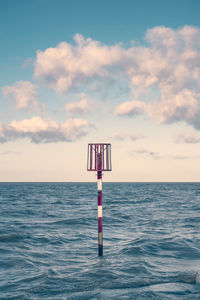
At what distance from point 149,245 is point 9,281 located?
892 centimetres

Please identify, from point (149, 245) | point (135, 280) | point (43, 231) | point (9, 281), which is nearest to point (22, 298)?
point (9, 281)

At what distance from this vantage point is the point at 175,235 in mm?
20172

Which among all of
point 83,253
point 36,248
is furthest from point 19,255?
point 83,253

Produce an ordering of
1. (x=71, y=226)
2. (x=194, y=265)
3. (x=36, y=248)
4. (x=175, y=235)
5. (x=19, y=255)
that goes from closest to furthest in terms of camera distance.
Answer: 1. (x=194, y=265)
2. (x=19, y=255)
3. (x=36, y=248)
4. (x=175, y=235)
5. (x=71, y=226)

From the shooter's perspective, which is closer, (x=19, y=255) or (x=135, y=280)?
(x=135, y=280)

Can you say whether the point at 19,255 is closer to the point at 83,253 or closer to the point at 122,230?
the point at 83,253

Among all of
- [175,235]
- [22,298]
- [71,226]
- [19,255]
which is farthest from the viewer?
[71,226]

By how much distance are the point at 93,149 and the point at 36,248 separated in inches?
295

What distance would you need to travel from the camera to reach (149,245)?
56.2 ft

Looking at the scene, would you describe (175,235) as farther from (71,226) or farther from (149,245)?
(71,226)

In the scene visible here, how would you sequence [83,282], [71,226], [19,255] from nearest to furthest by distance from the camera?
[83,282] → [19,255] → [71,226]

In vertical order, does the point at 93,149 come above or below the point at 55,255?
above

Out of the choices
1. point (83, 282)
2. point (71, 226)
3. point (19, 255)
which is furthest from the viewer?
point (71, 226)

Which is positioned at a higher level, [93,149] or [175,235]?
[93,149]
